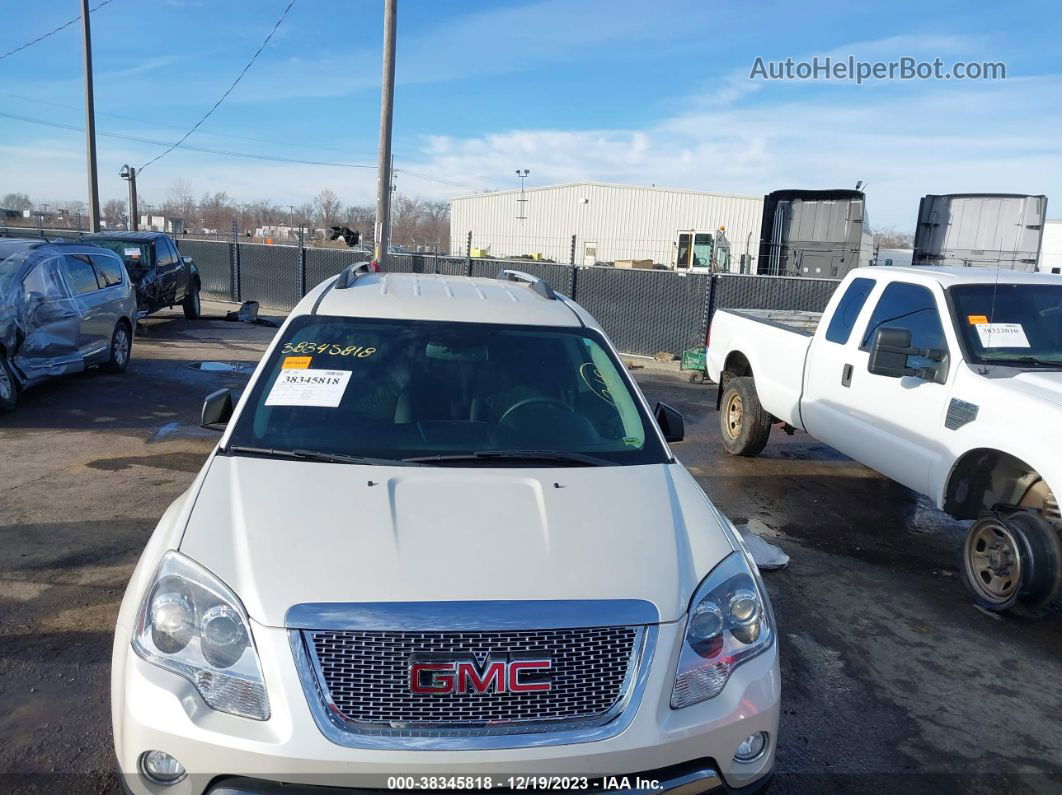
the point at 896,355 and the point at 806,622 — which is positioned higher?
the point at 896,355

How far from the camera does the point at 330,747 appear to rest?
6.80 feet

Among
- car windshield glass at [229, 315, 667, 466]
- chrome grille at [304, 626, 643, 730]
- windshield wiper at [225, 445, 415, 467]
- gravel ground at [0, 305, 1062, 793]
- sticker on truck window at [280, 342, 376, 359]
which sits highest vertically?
sticker on truck window at [280, 342, 376, 359]

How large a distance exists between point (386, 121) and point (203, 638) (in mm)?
12204

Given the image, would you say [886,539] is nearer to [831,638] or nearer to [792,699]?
[831,638]

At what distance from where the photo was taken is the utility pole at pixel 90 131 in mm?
20891

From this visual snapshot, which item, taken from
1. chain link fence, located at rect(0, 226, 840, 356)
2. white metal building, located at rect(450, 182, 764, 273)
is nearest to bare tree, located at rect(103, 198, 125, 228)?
white metal building, located at rect(450, 182, 764, 273)

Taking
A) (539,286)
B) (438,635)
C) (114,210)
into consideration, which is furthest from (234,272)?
(114,210)

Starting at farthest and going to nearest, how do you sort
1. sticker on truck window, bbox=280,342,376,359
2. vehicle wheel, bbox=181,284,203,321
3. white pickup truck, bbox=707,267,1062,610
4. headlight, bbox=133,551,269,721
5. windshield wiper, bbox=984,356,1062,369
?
1. vehicle wheel, bbox=181,284,203,321
2. windshield wiper, bbox=984,356,1062,369
3. white pickup truck, bbox=707,267,1062,610
4. sticker on truck window, bbox=280,342,376,359
5. headlight, bbox=133,551,269,721

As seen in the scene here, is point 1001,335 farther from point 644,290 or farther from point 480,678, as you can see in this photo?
point 644,290

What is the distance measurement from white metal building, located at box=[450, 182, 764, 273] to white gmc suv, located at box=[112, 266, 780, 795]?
34.2m

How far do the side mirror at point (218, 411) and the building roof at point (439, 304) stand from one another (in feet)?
1.67

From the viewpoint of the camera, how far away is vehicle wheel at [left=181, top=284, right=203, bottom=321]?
17.3m

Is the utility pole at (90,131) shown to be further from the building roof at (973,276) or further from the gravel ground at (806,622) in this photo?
the building roof at (973,276)

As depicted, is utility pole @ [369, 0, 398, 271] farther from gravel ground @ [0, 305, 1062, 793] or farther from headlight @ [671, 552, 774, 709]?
headlight @ [671, 552, 774, 709]
